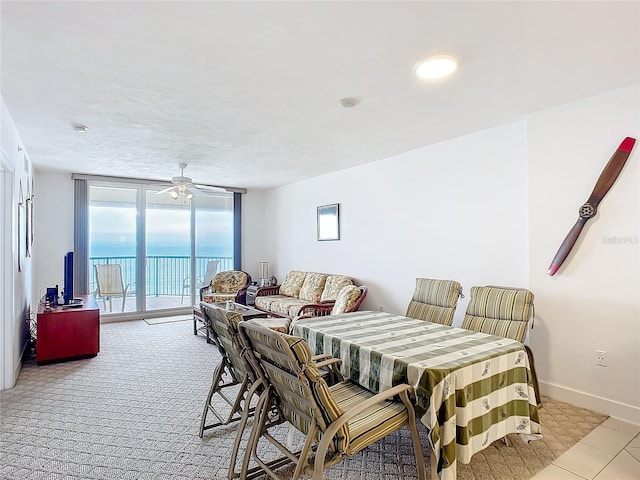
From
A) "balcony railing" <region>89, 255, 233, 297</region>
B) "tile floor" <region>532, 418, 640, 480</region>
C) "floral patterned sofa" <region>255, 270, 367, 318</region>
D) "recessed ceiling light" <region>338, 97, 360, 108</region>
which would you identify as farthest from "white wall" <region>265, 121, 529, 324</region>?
"balcony railing" <region>89, 255, 233, 297</region>

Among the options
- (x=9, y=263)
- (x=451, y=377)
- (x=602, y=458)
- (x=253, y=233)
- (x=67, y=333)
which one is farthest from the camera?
(x=253, y=233)

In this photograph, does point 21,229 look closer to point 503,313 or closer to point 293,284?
point 293,284

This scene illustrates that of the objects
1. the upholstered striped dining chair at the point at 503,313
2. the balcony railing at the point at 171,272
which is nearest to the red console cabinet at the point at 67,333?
the balcony railing at the point at 171,272

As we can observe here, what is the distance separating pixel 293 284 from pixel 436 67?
176 inches

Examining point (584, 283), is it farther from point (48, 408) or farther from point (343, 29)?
point (48, 408)

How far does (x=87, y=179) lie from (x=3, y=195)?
2926 mm

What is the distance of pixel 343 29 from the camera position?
1.94m

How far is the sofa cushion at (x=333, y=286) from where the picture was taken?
205 inches

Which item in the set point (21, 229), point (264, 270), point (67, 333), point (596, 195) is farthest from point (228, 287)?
point (596, 195)

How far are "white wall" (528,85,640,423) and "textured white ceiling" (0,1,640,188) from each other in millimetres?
244

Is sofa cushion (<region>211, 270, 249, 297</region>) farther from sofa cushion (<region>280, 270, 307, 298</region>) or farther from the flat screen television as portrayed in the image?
the flat screen television

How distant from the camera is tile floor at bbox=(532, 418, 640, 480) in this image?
209 cm

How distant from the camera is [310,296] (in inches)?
223

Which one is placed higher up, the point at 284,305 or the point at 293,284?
the point at 293,284
